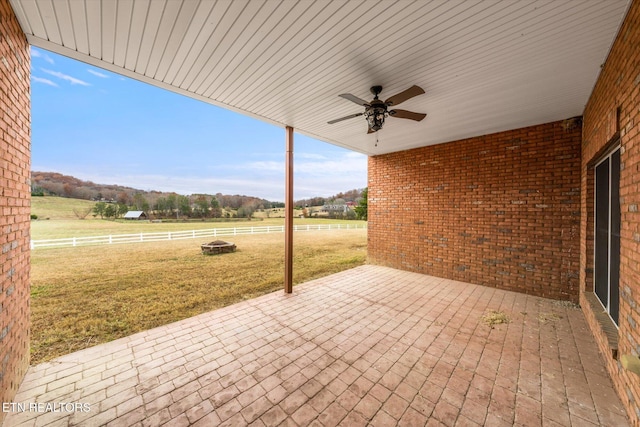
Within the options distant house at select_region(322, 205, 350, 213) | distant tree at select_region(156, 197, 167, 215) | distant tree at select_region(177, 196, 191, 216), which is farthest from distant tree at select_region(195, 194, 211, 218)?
distant house at select_region(322, 205, 350, 213)

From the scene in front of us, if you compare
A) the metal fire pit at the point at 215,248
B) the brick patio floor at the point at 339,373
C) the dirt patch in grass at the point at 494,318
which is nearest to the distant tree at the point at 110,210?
the metal fire pit at the point at 215,248

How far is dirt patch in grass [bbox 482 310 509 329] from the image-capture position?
302cm

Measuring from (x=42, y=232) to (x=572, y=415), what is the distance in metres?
19.2

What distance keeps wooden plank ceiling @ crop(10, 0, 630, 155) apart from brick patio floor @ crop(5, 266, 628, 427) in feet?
9.76

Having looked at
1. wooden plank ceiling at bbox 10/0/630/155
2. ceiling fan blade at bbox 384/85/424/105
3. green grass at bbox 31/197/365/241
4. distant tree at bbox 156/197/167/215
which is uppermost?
wooden plank ceiling at bbox 10/0/630/155

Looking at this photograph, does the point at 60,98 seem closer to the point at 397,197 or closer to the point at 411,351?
the point at 397,197

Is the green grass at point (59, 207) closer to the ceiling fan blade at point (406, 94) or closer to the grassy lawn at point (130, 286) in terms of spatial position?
the grassy lawn at point (130, 286)

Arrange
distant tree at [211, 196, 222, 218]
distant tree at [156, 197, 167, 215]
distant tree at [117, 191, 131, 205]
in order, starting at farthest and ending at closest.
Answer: distant tree at [211, 196, 222, 218] → distant tree at [156, 197, 167, 215] → distant tree at [117, 191, 131, 205]

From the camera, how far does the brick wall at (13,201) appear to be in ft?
5.23

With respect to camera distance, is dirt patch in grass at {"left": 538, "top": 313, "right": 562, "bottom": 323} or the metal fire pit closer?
dirt patch in grass at {"left": 538, "top": 313, "right": 562, "bottom": 323}

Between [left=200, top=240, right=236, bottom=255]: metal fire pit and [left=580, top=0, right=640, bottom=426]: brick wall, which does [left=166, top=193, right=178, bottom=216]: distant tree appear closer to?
[left=200, top=240, right=236, bottom=255]: metal fire pit

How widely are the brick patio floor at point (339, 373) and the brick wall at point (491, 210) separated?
100 cm

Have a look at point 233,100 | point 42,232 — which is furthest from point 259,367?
point 42,232

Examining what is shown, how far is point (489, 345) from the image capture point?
8.30 feet
